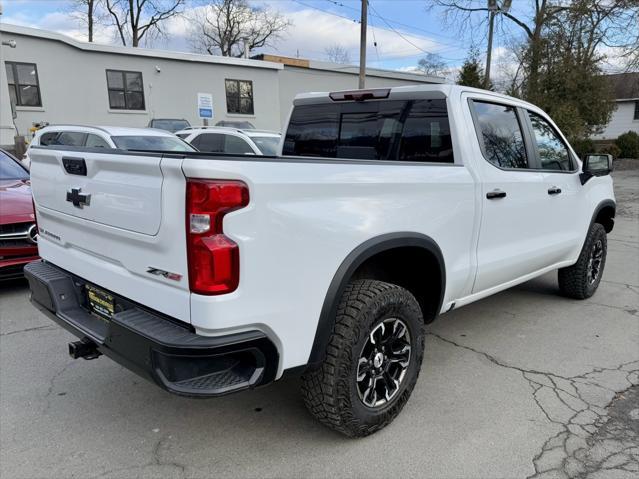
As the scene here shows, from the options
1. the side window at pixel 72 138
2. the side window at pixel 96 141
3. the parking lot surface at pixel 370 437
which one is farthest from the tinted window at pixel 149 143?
the parking lot surface at pixel 370 437

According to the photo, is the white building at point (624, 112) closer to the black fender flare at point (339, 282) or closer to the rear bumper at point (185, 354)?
the black fender flare at point (339, 282)

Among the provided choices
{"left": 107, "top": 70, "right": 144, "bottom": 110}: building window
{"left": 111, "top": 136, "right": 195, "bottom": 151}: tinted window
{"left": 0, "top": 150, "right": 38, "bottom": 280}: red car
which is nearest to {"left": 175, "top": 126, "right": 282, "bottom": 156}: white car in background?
{"left": 111, "top": 136, "right": 195, "bottom": 151}: tinted window

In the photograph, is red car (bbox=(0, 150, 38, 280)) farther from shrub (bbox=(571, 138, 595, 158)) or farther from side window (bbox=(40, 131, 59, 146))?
shrub (bbox=(571, 138, 595, 158))

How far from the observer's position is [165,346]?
2018mm

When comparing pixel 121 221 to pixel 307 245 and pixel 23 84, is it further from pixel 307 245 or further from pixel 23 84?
pixel 23 84

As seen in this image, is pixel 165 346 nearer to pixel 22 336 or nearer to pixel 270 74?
pixel 22 336

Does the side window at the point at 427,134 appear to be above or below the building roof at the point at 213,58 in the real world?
below

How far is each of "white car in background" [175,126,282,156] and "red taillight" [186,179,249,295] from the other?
7.97 m

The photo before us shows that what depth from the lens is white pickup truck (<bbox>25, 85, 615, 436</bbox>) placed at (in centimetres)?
205

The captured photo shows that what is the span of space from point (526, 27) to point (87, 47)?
76.0 ft

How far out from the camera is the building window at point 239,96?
82.4 ft

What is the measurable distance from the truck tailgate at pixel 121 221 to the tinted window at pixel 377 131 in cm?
187

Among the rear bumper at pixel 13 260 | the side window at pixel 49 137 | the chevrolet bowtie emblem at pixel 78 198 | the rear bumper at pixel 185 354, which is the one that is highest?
the chevrolet bowtie emblem at pixel 78 198

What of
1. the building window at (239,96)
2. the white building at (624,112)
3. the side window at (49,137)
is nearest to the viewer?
the side window at (49,137)
